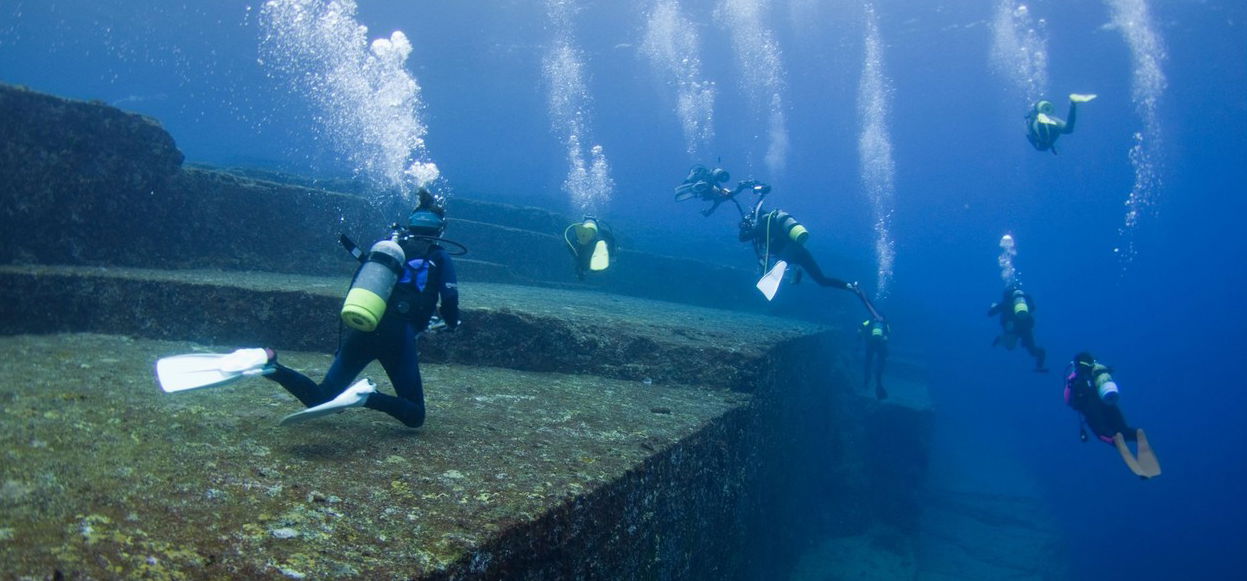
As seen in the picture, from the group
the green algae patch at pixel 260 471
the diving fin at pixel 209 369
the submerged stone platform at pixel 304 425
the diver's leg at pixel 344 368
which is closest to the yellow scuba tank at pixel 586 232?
the submerged stone platform at pixel 304 425

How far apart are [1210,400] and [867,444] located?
95.6 m

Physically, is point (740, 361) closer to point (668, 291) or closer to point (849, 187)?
point (668, 291)

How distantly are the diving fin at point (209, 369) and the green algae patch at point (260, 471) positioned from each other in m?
0.27

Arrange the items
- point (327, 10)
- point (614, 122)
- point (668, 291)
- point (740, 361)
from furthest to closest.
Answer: point (614, 122), point (327, 10), point (668, 291), point (740, 361)

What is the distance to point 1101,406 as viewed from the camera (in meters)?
7.55

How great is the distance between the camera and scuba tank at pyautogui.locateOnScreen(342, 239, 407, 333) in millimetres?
2750

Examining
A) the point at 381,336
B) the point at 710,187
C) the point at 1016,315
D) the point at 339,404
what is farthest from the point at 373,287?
the point at 1016,315

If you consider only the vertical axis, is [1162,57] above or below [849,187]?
below

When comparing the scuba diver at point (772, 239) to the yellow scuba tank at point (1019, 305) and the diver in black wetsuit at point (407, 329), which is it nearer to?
the diver in black wetsuit at point (407, 329)

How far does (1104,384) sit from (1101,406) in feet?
1.74

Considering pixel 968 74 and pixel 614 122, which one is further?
pixel 614 122

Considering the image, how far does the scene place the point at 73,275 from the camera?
4840 mm

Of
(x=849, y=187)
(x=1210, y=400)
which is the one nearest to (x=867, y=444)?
(x=1210, y=400)

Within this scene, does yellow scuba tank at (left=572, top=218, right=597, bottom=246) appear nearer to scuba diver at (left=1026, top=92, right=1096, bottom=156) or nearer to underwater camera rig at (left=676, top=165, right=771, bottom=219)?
underwater camera rig at (left=676, top=165, right=771, bottom=219)
